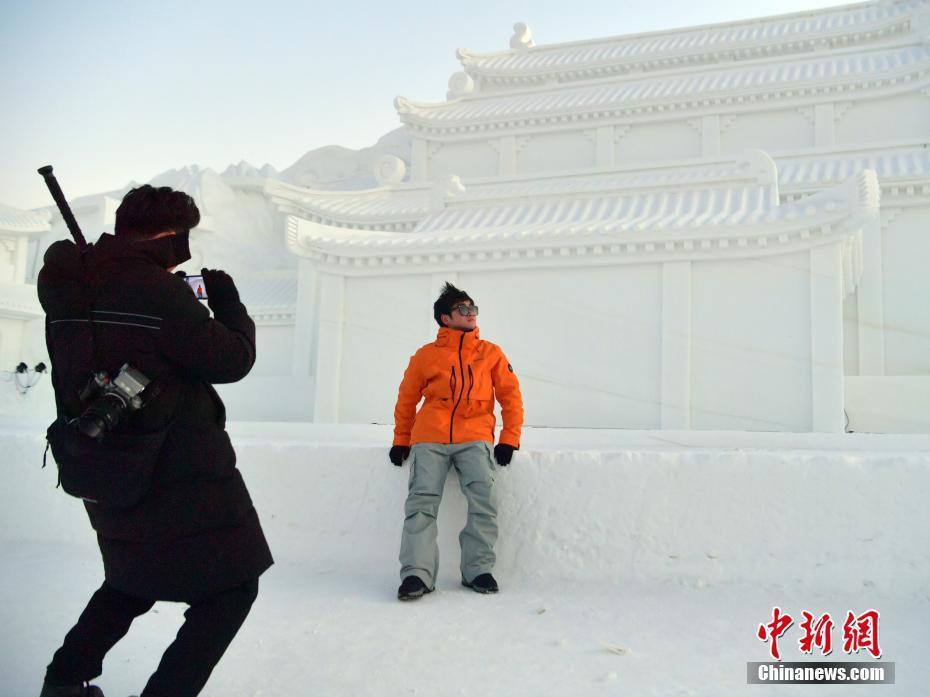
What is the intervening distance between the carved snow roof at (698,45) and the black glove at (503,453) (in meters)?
13.6

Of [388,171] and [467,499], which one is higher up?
[388,171]

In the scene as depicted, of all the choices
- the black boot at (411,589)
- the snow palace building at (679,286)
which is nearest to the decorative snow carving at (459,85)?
the snow palace building at (679,286)

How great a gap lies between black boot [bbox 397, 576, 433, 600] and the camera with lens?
5.60 feet

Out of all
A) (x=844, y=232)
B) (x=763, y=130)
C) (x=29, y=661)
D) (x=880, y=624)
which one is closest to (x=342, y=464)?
(x=29, y=661)

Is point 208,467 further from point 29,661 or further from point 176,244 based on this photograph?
point 29,661

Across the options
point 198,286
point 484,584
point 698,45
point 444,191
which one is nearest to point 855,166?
point 698,45

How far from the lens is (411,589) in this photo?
310 centimetres

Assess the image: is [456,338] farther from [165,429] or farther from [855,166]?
[855,166]

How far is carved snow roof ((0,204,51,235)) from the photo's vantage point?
1656cm

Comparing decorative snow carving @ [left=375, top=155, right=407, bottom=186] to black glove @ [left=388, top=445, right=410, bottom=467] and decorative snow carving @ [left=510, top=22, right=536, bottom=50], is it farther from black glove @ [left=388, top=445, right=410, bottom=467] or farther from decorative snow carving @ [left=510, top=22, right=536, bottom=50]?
black glove @ [left=388, top=445, right=410, bottom=467]

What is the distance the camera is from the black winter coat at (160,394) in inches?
67.3

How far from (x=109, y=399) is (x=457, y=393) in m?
1.89

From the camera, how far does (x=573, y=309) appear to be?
7.57 meters

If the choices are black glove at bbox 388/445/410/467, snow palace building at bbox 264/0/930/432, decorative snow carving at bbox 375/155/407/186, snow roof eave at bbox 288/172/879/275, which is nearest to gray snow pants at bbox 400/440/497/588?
black glove at bbox 388/445/410/467
